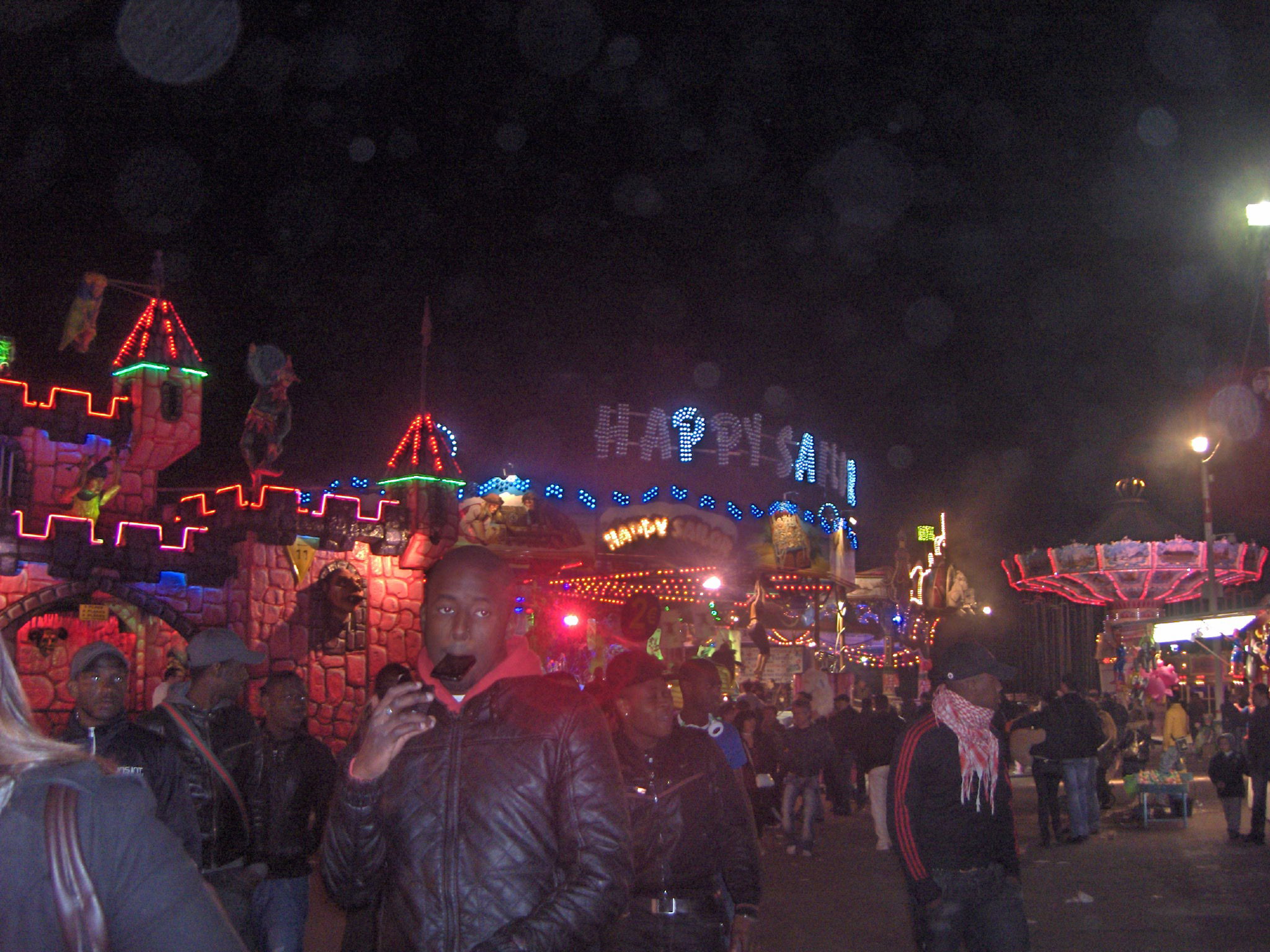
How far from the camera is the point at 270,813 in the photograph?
6.28m

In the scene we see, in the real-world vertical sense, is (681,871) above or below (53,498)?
below

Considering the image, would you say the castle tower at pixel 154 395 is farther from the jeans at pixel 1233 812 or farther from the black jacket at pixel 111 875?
the black jacket at pixel 111 875

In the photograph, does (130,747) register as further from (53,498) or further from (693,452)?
(693,452)

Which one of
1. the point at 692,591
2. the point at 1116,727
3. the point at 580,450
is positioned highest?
the point at 580,450

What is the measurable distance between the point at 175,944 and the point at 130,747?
3613 millimetres

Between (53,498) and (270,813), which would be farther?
(53,498)

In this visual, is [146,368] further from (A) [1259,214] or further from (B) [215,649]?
(A) [1259,214]

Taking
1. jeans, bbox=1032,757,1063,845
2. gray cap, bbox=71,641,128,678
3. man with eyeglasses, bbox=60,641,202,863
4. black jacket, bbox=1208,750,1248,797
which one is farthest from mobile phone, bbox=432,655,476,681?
black jacket, bbox=1208,750,1248,797

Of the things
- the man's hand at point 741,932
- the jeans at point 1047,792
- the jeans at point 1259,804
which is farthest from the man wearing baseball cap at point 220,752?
the jeans at point 1259,804

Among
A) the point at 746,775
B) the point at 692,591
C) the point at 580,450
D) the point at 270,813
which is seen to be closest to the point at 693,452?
the point at 580,450

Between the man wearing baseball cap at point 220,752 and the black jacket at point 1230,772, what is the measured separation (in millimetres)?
12750

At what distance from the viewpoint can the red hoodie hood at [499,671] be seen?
316 centimetres

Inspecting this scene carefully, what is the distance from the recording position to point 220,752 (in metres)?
5.88

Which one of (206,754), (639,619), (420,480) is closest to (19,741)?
(206,754)
